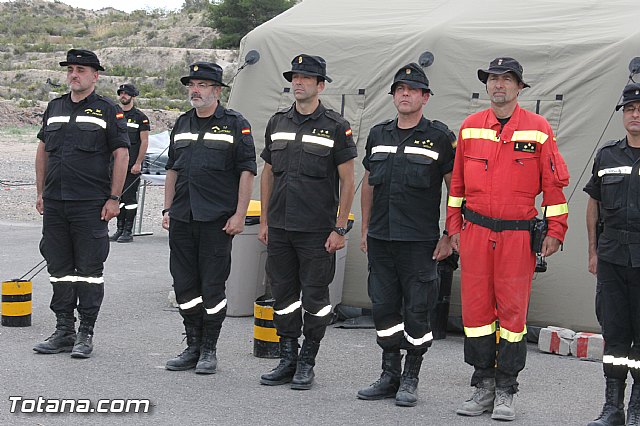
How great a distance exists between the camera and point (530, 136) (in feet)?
21.5

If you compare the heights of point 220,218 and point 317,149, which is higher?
point 317,149

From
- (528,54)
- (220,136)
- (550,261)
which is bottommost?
(550,261)

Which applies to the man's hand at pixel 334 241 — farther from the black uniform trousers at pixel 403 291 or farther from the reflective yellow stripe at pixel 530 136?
the reflective yellow stripe at pixel 530 136

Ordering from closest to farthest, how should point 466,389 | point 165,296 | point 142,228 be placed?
point 466,389 < point 165,296 < point 142,228

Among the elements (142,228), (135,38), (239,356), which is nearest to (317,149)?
(239,356)

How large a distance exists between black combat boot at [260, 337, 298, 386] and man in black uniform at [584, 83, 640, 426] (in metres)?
2.18

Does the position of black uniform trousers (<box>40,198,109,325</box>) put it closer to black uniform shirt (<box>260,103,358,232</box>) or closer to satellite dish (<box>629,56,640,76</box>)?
black uniform shirt (<box>260,103,358,232</box>)

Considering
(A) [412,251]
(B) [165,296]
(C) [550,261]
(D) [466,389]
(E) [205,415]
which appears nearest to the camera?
(E) [205,415]

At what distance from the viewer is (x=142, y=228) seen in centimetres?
1758

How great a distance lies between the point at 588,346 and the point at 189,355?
334 cm

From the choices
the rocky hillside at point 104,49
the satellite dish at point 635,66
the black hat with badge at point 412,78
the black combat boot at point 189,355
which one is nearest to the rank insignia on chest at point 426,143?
the black hat with badge at point 412,78

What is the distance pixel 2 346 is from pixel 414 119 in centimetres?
383

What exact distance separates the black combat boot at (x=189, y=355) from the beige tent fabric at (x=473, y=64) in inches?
95.9

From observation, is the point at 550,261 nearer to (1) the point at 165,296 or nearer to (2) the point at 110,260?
(1) the point at 165,296
